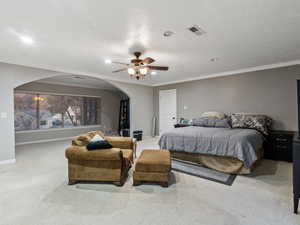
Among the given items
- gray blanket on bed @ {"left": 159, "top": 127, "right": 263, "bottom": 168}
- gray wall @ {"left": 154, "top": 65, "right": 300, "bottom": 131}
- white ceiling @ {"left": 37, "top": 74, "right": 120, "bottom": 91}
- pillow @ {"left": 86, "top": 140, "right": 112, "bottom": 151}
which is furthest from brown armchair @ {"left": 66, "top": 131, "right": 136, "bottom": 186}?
gray wall @ {"left": 154, "top": 65, "right": 300, "bottom": 131}

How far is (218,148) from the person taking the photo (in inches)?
128

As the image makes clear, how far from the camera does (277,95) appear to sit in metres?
4.47

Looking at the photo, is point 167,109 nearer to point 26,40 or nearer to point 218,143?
point 218,143

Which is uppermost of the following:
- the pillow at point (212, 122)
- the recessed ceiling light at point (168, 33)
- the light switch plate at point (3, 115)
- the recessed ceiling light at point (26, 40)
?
the recessed ceiling light at point (26, 40)

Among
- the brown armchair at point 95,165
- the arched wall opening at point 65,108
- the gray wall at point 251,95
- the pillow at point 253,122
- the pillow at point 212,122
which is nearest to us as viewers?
the brown armchair at point 95,165

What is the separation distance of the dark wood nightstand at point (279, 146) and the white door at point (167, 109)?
3424 mm

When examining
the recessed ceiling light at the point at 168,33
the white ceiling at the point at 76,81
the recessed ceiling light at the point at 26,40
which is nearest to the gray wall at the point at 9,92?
the white ceiling at the point at 76,81

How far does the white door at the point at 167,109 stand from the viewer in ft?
22.6

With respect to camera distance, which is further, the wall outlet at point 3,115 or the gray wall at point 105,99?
the gray wall at point 105,99

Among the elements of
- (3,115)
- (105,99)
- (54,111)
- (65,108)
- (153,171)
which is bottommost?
(153,171)

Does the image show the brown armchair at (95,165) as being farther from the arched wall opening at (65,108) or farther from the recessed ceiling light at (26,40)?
the arched wall opening at (65,108)

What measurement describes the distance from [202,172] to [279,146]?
2281mm

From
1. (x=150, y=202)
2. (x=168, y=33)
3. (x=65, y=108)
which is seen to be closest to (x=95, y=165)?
(x=150, y=202)

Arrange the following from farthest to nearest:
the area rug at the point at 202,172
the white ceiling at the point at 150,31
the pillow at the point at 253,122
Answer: the pillow at the point at 253,122, the area rug at the point at 202,172, the white ceiling at the point at 150,31
